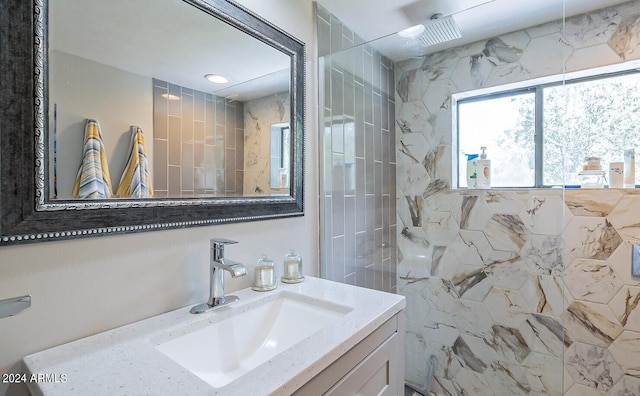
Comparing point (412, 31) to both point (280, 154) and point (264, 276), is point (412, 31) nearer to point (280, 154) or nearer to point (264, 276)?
point (280, 154)

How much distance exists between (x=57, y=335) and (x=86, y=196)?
33cm

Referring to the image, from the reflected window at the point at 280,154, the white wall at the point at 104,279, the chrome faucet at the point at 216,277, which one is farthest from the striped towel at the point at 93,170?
the reflected window at the point at 280,154

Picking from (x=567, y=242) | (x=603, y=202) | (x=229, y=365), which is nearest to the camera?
(x=229, y=365)

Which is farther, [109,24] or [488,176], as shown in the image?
[488,176]

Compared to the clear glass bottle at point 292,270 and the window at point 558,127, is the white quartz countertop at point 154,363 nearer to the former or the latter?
the clear glass bottle at point 292,270

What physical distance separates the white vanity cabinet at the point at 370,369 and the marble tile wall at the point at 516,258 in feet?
3.34

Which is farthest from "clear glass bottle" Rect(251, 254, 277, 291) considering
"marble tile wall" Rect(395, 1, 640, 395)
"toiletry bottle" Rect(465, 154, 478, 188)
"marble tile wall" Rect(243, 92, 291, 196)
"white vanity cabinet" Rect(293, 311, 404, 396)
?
"toiletry bottle" Rect(465, 154, 478, 188)

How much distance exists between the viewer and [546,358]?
1569 millimetres

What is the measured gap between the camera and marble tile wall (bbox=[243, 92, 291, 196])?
114 centimetres

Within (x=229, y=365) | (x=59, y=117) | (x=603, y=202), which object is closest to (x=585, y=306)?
(x=603, y=202)

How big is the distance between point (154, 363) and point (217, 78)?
885 mm

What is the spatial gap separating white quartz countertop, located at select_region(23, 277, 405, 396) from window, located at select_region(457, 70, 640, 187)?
1.41 meters

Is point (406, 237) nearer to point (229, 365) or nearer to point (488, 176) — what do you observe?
point (488, 176)

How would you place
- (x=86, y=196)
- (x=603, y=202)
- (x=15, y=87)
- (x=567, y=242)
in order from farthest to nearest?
1. (x=567, y=242)
2. (x=603, y=202)
3. (x=86, y=196)
4. (x=15, y=87)
